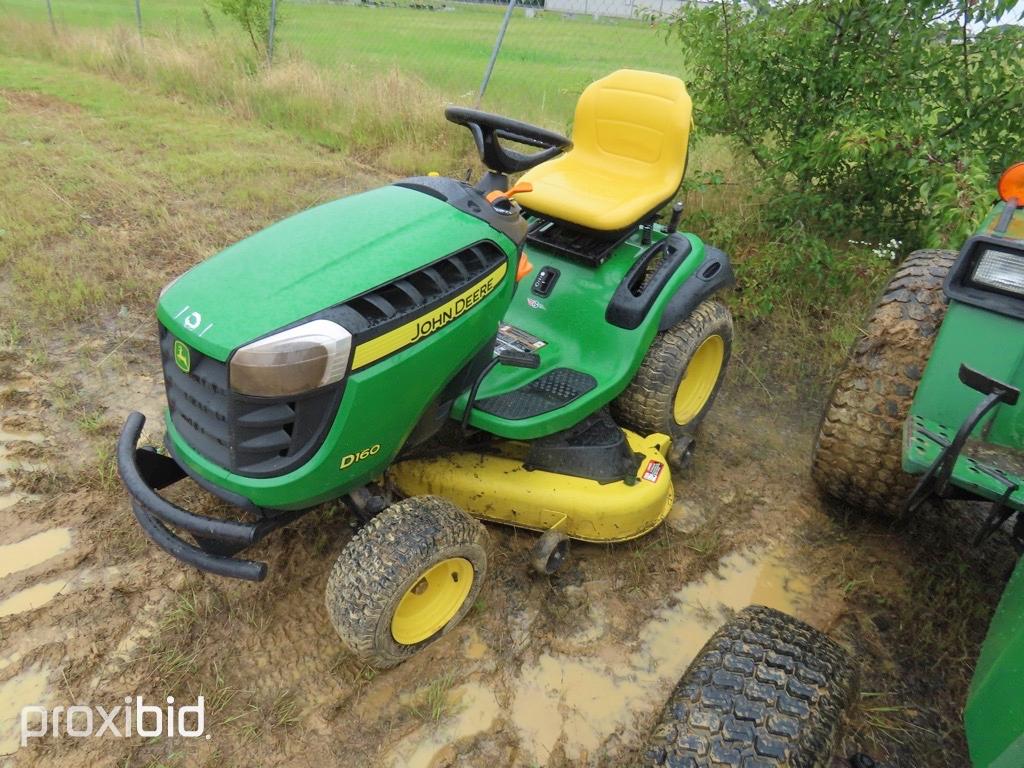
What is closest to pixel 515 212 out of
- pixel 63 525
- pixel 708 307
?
pixel 708 307

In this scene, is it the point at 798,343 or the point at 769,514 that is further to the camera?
the point at 798,343

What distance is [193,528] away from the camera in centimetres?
163

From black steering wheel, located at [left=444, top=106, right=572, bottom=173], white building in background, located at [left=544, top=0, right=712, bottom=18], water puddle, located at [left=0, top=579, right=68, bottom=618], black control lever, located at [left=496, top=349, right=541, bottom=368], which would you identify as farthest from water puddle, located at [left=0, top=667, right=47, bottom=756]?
white building in background, located at [left=544, top=0, right=712, bottom=18]

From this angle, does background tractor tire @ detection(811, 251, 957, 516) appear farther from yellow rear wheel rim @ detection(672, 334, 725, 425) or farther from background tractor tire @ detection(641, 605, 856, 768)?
background tractor tire @ detection(641, 605, 856, 768)

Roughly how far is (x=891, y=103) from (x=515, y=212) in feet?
7.37

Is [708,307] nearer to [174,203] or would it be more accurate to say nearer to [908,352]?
[908,352]

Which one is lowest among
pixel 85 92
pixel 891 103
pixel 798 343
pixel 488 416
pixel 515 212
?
pixel 85 92

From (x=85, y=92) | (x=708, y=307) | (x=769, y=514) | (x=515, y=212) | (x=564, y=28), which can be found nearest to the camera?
(x=515, y=212)

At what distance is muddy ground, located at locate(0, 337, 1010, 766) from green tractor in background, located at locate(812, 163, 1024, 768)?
330mm

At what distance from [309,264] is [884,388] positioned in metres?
1.75

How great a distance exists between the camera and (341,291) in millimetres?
1606

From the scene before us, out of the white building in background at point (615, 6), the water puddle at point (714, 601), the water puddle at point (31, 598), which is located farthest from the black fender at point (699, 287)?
the water puddle at point (31, 598)

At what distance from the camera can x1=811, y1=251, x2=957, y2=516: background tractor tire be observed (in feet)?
7.11

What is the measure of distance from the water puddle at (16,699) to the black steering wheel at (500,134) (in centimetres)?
185
